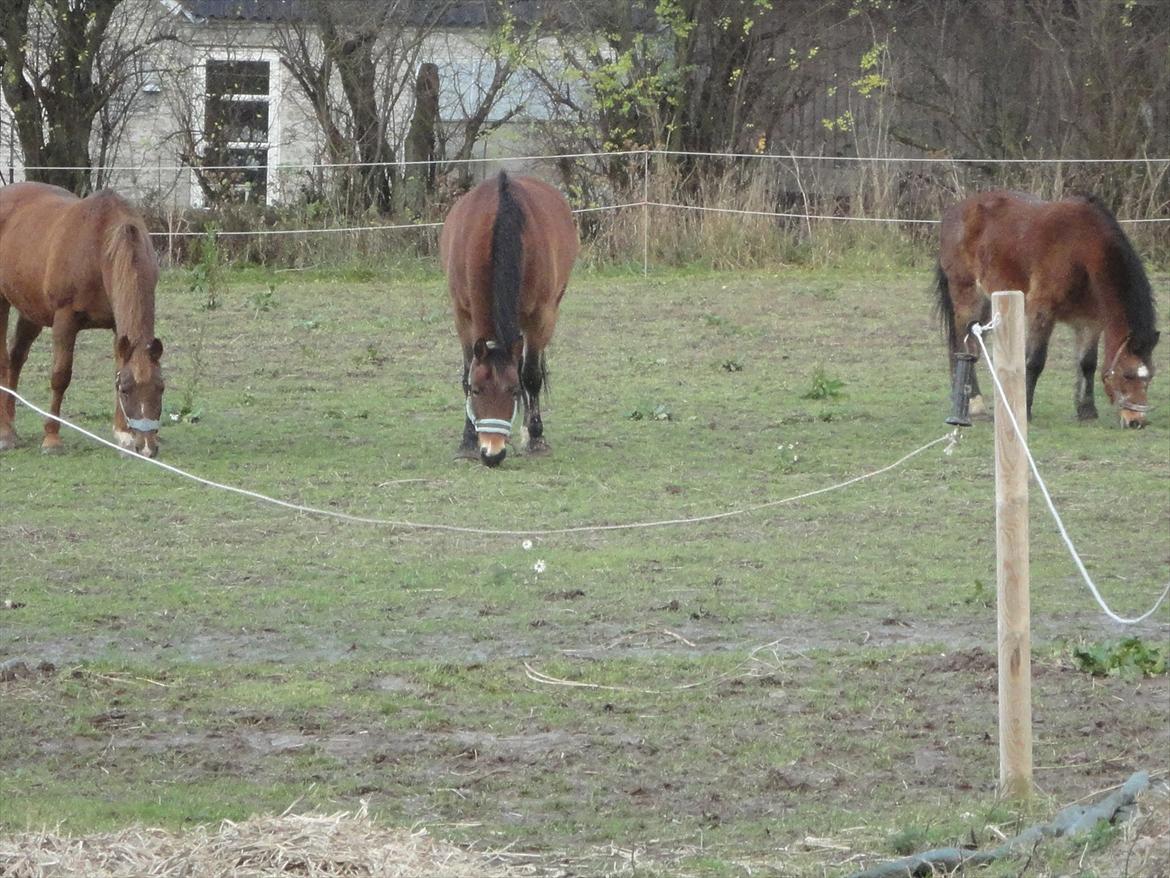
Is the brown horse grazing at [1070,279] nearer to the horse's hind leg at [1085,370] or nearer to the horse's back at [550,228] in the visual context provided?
the horse's hind leg at [1085,370]

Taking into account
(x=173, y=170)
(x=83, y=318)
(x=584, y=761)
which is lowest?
(x=584, y=761)

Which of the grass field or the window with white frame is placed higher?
the window with white frame

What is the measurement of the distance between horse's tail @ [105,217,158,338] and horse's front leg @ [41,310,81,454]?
22.7 inches

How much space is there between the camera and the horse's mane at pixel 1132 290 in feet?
36.6

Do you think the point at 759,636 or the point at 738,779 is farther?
the point at 759,636

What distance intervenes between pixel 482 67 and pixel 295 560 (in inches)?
637

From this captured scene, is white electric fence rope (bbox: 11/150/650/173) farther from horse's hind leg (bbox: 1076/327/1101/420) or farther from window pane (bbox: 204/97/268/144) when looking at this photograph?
horse's hind leg (bbox: 1076/327/1101/420)

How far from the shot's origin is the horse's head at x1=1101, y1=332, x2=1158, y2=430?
37.1 ft

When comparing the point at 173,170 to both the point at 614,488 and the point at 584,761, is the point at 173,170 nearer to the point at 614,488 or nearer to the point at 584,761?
the point at 614,488

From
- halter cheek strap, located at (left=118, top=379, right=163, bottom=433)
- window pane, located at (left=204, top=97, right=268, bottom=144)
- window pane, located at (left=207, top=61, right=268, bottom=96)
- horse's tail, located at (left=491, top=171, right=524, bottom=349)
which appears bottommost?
halter cheek strap, located at (left=118, top=379, right=163, bottom=433)

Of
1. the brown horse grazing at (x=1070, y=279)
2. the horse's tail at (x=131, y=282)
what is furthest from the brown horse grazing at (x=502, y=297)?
the brown horse grazing at (x=1070, y=279)

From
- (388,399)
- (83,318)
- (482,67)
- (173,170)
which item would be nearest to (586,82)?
(482,67)

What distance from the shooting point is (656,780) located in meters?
5.08

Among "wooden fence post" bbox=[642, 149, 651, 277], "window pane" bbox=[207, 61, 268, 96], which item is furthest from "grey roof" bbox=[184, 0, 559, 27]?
"wooden fence post" bbox=[642, 149, 651, 277]
